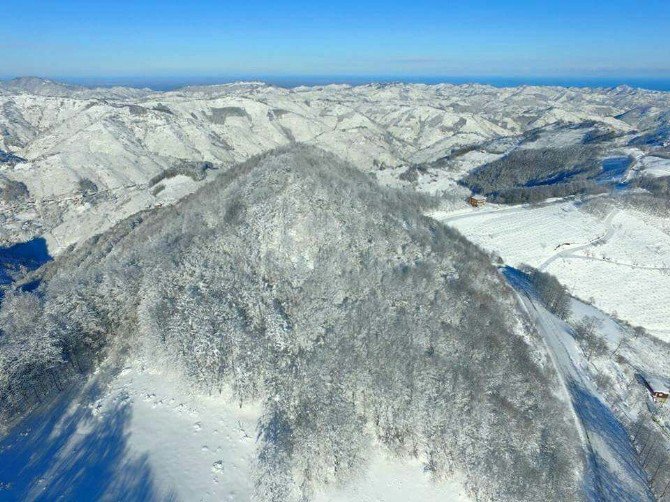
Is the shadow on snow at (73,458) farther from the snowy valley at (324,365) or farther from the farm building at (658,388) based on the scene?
the farm building at (658,388)

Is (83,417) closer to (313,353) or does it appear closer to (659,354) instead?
(313,353)

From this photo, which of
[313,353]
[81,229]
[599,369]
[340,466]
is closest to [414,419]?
[340,466]

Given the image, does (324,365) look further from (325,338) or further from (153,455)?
(153,455)

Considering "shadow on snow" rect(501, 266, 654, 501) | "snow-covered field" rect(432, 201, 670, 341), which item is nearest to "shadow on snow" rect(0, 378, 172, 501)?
"shadow on snow" rect(501, 266, 654, 501)

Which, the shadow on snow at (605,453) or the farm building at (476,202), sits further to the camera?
the farm building at (476,202)

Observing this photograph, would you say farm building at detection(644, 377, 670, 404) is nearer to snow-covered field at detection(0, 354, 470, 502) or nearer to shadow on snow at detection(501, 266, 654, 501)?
shadow on snow at detection(501, 266, 654, 501)

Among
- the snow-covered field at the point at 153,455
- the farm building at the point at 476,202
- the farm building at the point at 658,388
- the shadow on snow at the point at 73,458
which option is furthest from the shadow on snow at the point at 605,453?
the farm building at the point at 476,202
